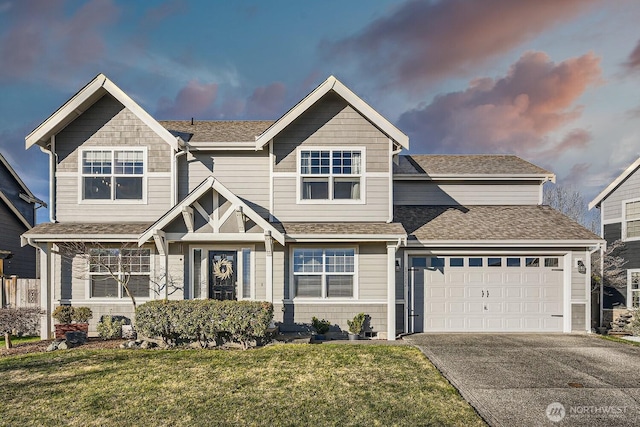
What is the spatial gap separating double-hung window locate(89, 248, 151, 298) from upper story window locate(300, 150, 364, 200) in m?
5.35

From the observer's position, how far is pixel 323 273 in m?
12.5

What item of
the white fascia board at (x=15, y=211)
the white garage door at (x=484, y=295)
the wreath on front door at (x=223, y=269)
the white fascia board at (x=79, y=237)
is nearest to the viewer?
the white fascia board at (x=79, y=237)

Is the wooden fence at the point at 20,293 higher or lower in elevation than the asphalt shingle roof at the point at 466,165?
lower

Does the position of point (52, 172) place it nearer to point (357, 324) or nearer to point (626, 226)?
point (357, 324)

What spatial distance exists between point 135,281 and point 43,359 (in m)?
3.43

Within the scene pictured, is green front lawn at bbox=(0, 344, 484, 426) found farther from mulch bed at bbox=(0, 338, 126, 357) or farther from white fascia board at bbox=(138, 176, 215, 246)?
white fascia board at bbox=(138, 176, 215, 246)

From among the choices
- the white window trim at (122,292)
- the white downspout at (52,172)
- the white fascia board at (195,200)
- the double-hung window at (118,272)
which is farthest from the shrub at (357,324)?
the white downspout at (52,172)

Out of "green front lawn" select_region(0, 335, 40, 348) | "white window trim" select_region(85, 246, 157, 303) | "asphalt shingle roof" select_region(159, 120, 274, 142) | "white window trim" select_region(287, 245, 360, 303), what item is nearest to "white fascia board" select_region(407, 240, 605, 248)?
"white window trim" select_region(287, 245, 360, 303)

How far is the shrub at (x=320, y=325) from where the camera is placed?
1205 cm

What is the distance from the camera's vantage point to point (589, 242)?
41.5 ft

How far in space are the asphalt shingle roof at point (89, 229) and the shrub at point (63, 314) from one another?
224 cm

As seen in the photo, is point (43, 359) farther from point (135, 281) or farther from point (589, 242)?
point (589, 242)

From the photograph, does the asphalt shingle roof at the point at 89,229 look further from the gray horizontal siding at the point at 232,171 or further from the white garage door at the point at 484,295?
the white garage door at the point at 484,295

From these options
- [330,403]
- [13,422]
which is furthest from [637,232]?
[13,422]
